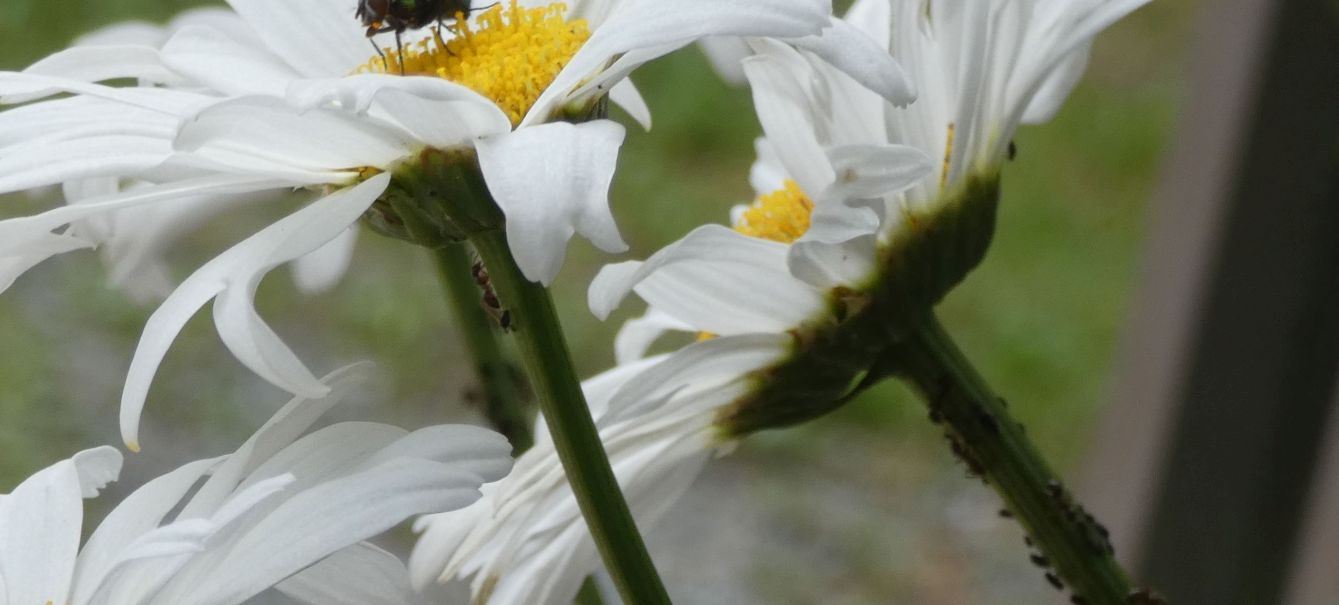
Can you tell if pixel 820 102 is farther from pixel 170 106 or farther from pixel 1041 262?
pixel 1041 262

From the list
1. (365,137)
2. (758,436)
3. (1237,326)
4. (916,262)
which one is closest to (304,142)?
(365,137)

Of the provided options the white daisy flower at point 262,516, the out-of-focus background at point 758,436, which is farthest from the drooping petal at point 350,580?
the out-of-focus background at point 758,436

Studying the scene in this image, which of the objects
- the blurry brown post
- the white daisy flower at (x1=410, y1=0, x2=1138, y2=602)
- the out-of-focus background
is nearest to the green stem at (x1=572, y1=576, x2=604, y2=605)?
the white daisy flower at (x1=410, y1=0, x2=1138, y2=602)

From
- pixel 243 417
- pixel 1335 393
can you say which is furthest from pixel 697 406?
pixel 243 417

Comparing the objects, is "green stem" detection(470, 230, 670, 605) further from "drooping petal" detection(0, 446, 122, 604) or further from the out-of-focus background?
the out-of-focus background

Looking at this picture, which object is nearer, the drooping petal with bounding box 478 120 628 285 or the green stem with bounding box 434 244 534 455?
the drooping petal with bounding box 478 120 628 285

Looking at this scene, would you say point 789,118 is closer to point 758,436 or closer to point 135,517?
point 135,517
